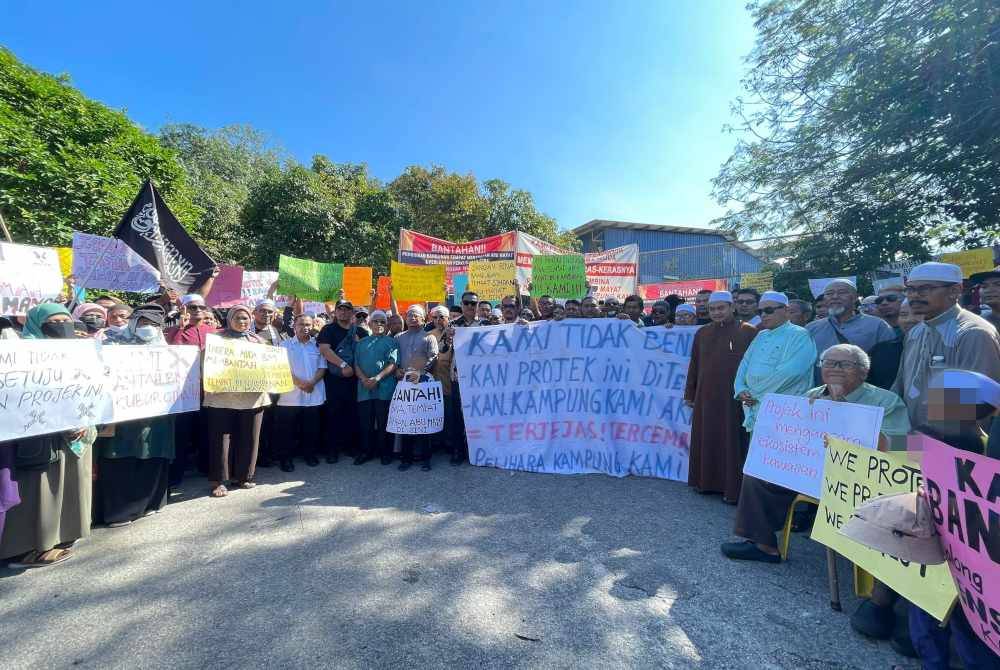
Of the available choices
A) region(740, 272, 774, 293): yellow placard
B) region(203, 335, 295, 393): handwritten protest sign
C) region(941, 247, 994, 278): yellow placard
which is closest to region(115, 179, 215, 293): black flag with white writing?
region(203, 335, 295, 393): handwritten protest sign

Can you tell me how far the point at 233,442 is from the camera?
15.7 feet

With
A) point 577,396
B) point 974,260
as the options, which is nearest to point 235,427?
point 577,396

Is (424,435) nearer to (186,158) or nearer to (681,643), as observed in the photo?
(681,643)

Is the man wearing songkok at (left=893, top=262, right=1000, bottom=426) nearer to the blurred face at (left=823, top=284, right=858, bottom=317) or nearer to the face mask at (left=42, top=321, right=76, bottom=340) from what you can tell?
the blurred face at (left=823, top=284, right=858, bottom=317)

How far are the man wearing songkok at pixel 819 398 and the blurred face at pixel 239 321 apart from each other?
4.72m

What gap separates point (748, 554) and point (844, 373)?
4.42ft

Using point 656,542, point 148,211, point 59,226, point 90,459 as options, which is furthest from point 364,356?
point 59,226

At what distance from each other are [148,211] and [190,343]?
7.08 feet

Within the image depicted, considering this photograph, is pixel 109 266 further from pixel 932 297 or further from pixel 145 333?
pixel 932 297

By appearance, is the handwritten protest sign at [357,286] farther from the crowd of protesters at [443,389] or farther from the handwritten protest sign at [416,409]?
the handwritten protest sign at [416,409]

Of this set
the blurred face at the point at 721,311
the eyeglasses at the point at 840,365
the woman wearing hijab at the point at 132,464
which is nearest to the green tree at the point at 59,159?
the woman wearing hijab at the point at 132,464

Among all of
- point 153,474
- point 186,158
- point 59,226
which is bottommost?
point 153,474

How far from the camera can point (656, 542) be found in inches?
136

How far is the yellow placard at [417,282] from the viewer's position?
6945 millimetres
